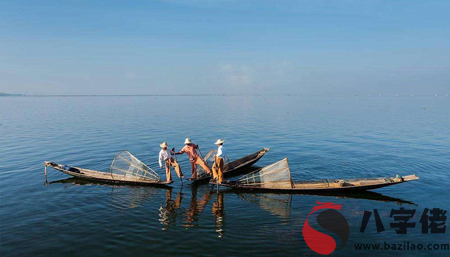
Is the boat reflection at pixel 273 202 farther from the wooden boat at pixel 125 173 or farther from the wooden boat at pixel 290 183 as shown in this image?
the wooden boat at pixel 125 173

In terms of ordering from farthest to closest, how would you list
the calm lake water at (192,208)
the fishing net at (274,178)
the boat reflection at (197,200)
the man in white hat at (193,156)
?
the man in white hat at (193,156) → the fishing net at (274,178) → the boat reflection at (197,200) → the calm lake water at (192,208)

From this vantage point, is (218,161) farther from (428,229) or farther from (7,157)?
(7,157)

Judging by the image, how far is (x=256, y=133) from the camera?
42.6m

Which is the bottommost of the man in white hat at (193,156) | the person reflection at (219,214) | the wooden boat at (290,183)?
the person reflection at (219,214)

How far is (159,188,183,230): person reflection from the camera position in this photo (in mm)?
13705

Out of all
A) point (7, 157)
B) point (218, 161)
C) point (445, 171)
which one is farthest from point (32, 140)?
point (445, 171)

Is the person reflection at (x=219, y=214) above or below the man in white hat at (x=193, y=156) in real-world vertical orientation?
below

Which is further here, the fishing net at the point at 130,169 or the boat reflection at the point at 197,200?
the fishing net at the point at 130,169

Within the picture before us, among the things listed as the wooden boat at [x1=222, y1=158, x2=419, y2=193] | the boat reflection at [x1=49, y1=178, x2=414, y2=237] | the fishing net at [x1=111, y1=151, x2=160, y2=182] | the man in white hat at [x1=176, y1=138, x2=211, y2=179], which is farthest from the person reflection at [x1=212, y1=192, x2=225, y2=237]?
the fishing net at [x1=111, y1=151, x2=160, y2=182]

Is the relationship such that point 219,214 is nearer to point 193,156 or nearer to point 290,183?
point 290,183

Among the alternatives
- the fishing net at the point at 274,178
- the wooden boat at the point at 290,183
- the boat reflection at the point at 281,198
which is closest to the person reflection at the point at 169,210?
the wooden boat at the point at 290,183

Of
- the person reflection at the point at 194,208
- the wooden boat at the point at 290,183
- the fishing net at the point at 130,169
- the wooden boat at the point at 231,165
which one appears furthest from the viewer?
the wooden boat at the point at 231,165

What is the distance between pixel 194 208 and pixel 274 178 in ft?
18.4

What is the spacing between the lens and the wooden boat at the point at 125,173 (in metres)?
18.8
